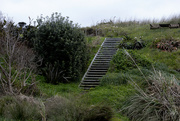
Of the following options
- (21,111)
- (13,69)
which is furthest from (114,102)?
(13,69)

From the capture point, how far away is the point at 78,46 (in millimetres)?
11414

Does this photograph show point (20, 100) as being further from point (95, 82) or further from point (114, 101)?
point (95, 82)

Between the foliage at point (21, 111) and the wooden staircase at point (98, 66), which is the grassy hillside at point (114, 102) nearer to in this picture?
the foliage at point (21, 111)

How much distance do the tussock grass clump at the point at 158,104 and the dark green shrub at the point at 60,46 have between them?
5135 mm

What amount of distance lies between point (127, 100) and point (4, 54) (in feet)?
21.6

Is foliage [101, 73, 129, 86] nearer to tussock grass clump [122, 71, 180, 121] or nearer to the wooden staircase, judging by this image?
the wooden staircase

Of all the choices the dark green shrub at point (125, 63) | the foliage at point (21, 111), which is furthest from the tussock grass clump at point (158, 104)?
the dark green shrub at point (125, 63)

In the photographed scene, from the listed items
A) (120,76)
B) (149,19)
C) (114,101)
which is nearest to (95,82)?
(120,76)

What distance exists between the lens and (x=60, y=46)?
1093 centimetres

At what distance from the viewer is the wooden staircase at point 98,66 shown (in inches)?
442

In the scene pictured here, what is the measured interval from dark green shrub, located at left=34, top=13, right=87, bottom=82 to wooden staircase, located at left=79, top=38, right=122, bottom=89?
2.57ft

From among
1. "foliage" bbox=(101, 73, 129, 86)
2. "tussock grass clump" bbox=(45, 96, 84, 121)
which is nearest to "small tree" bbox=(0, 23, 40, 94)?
"tussock grass clump" bbox=(45, 96, 84, 121)

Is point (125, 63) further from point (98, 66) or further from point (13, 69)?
point (13, 69)

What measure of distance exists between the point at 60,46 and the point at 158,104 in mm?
6560
